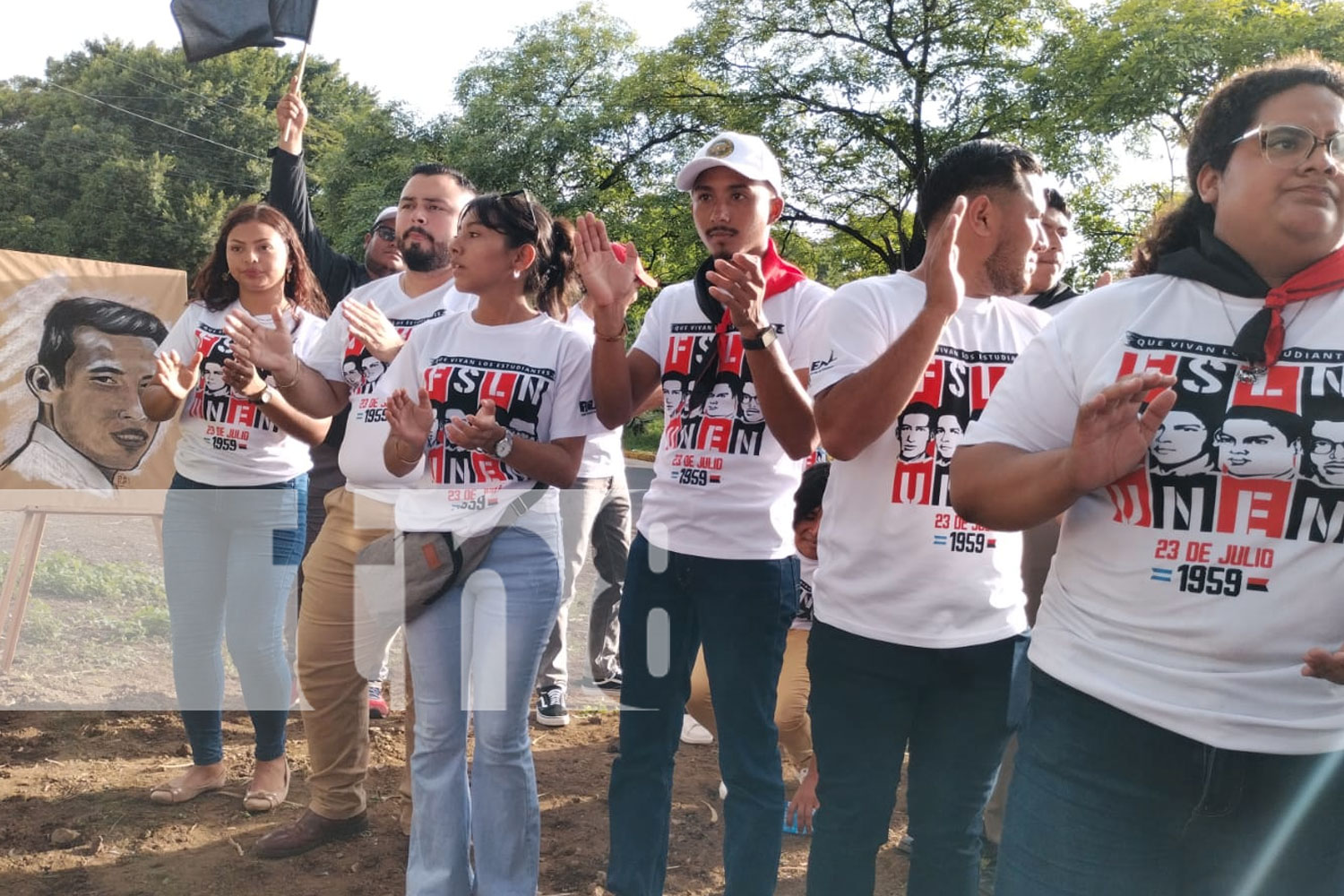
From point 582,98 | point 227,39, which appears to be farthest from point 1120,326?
point 582,98

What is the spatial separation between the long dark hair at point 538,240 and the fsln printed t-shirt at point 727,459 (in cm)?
54

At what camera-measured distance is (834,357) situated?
241cm

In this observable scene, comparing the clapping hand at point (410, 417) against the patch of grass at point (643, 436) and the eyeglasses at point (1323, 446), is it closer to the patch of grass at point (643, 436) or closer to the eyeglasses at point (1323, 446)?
the eyeglasses at point (1323, 446)

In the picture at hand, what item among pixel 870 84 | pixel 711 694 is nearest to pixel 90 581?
pixel 711 694

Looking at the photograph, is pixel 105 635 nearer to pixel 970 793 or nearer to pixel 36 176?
pixel 970 793

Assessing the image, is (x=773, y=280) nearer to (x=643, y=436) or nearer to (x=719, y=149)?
(x=719, y=149)

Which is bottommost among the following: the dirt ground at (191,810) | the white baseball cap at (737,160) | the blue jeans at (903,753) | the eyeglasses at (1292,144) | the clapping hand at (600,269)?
the dirt ground at (191,810)

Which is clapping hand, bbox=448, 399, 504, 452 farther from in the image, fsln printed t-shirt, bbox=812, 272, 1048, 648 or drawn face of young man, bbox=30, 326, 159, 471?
drawn face of young man, bbox=30, 326, 159, 471

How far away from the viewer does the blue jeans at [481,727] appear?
9.43ft

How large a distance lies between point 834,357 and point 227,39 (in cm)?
394

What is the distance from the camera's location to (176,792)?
12.7 ft

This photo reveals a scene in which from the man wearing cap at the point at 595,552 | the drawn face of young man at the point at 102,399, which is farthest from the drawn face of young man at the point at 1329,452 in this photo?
the drawn face of young man at the point at 102,399

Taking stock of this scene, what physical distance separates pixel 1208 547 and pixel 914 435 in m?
0.85

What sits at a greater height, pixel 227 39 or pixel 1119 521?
pixel 227 39
